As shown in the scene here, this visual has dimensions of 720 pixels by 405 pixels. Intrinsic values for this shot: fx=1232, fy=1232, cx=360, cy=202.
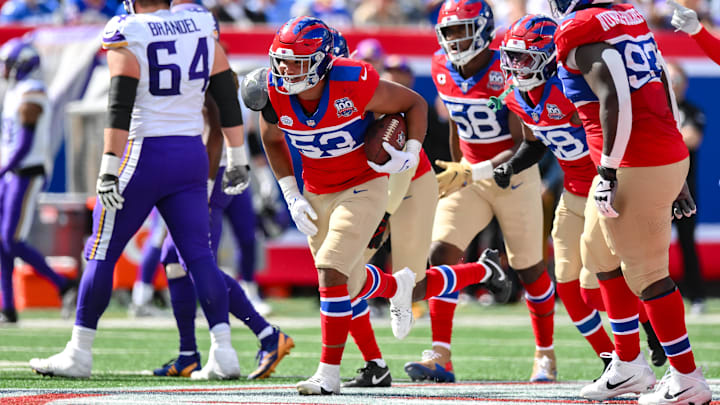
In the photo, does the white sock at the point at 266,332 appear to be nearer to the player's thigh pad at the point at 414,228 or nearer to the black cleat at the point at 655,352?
the player's thigh pad at the point at 414,228

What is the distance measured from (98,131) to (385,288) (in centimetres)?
692

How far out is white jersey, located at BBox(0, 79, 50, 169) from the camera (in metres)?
9.27

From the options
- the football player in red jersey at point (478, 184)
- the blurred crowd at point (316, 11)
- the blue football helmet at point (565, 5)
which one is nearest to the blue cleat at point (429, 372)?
the football player in red jersey at point (478, 184)

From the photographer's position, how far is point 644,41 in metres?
4.83

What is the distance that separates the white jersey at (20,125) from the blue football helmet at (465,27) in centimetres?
402

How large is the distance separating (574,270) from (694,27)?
1.45 metres

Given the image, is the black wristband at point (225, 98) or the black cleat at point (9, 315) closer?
the black wristband at point (225, 98)

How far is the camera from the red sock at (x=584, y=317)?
6027 mm

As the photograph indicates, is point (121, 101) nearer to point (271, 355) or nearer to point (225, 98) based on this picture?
point (225, 98)

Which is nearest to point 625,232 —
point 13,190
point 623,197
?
point 623,197

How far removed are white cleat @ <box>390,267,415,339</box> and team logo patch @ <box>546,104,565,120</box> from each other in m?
1.00

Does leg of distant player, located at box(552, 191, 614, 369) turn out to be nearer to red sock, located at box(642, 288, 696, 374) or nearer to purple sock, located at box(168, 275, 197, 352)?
red sock, located at box(642, 288, 696, 374)

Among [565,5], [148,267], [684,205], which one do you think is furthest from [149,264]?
[684,205]

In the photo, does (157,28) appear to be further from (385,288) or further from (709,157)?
(709,157)
